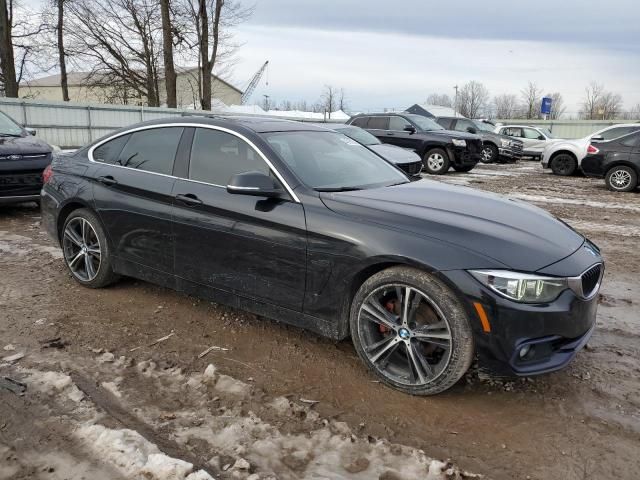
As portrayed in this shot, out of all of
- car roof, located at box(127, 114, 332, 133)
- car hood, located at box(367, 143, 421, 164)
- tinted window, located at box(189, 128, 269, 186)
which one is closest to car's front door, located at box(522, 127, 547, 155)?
car hood, located at box(367, 143, 421, 164)

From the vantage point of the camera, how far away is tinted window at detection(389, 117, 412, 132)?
15.9m

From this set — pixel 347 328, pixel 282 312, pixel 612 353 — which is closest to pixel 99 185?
pixel 282 312

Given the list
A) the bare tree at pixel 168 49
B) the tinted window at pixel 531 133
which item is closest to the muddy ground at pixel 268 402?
the tinted window at pixel 531 133

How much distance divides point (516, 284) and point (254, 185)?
171cm

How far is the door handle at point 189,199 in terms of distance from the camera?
3.95 metres

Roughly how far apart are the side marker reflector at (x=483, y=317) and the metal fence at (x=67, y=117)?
1596 cm

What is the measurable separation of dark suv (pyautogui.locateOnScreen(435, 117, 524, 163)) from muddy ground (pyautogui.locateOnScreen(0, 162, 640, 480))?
56.5ft

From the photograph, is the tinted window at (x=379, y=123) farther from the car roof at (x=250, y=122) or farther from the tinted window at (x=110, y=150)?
the tinted window at (x=110, y=150)

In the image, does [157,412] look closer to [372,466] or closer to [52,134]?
[372,466]

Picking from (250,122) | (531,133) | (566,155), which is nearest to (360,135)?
(566,155)

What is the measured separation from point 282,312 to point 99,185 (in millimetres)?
2209

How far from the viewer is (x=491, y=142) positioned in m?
21.0

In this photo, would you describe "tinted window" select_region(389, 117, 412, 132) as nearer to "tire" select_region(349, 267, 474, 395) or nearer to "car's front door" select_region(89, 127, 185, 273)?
"car's front door" select_region(89, 127, 185, 273)

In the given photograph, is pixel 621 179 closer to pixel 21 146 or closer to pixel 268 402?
pixel 268 402
